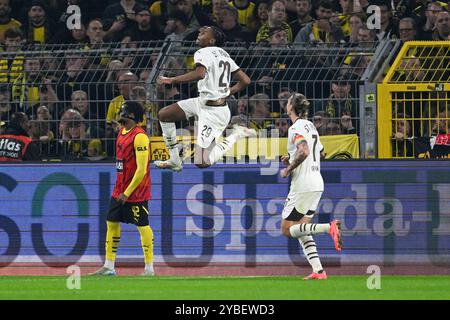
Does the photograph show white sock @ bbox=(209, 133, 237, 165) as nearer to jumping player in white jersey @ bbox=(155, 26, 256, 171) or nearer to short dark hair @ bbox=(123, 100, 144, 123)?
jumping player in white jersey @ bbox=(155, 26, 256, 171)

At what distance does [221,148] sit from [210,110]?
0.53 metres

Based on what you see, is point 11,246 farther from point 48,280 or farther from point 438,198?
point 438,198

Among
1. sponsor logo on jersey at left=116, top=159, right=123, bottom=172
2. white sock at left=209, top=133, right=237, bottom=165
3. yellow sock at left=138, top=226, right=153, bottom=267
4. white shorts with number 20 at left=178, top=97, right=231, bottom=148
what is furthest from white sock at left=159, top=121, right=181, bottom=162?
yellow sock at left=138, top=226, right=153, bottom=267

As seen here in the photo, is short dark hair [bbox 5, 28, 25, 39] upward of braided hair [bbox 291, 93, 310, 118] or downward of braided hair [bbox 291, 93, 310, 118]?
upward

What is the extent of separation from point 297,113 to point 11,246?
505 centimetres

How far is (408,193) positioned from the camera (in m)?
18.4

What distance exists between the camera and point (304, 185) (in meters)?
16.8

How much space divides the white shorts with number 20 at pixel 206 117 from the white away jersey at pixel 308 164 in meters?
1.02

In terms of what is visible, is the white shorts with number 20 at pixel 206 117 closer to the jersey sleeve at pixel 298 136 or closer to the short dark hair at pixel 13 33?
the jersey sleeve at pixel 298 136

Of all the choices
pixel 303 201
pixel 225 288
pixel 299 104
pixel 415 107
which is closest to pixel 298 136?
pixel 299 104

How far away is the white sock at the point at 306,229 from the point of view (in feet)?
54.0

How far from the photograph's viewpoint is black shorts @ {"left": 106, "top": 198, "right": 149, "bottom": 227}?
17.4 m

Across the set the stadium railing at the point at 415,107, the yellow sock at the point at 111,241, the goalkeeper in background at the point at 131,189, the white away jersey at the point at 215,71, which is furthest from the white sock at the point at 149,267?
the stadium railing at the point at 415,107

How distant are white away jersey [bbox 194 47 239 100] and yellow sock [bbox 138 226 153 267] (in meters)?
1.99
